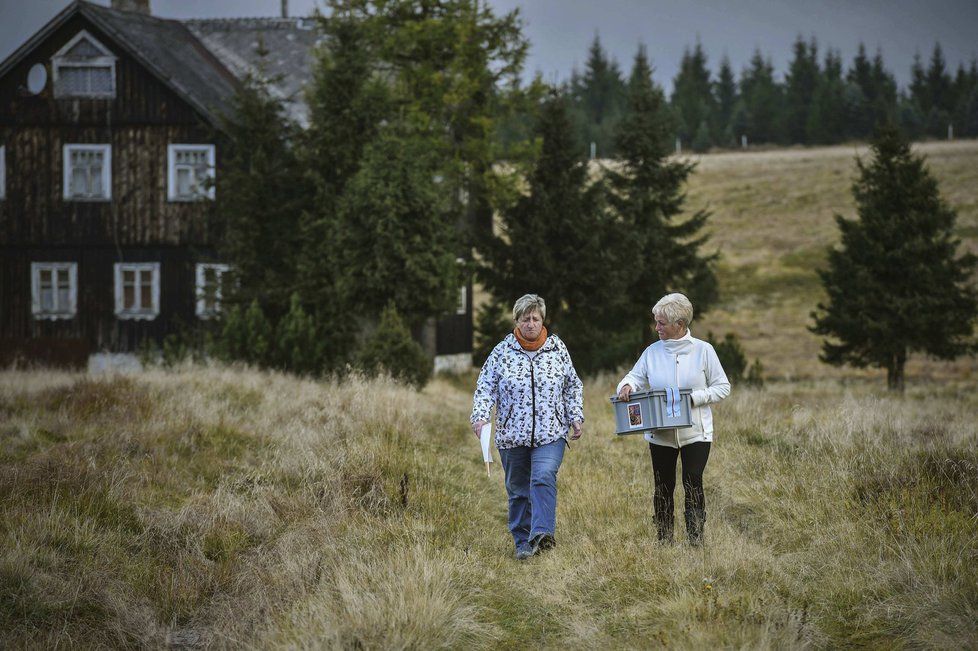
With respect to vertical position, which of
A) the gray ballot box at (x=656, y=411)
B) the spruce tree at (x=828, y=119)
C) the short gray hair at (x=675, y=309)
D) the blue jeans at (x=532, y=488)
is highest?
the spruce tree at (x=828, y=119)

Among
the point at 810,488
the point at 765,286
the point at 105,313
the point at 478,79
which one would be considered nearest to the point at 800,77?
the point at 765,286

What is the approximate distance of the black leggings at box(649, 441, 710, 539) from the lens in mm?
6391

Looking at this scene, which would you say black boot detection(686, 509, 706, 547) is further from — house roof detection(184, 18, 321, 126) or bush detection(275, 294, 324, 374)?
house roof detection(184, 18, 321, 126)

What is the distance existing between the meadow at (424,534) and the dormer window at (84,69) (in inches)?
614

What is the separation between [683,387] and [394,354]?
488 inches

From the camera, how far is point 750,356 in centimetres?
3772

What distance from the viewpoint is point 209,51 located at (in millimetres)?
32219

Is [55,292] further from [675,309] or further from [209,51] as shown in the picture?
[675,309]

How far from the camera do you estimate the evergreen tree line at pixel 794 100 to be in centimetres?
8944

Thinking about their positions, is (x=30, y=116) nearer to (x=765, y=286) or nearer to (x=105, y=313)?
(x=105, y=313)

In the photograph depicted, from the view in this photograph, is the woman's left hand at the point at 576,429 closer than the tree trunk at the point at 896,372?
Yes

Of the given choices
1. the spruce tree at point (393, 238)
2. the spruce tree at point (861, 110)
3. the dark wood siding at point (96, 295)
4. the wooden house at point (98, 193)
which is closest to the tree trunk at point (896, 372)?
the spruce tree at point (393, 238)

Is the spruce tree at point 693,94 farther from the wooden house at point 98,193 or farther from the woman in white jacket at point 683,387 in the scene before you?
the woman in white jacket at point 683,387

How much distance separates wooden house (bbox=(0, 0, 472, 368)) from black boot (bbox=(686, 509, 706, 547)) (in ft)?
69.0
